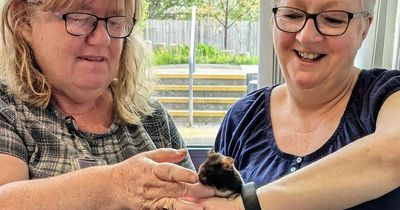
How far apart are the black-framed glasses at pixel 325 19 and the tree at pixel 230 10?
0.63 metres

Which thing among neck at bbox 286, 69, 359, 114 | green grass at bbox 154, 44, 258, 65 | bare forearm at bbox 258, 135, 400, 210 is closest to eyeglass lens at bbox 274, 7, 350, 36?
neck at bbox 286, 69, 359, 114

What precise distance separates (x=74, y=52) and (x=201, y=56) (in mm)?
814

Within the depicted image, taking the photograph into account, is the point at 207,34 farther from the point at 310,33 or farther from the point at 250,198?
the point at 250,198

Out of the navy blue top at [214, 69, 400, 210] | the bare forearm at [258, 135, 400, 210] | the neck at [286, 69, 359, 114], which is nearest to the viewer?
the bare forearm at [258, 135, 400, 210]

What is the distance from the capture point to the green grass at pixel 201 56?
1.98 m

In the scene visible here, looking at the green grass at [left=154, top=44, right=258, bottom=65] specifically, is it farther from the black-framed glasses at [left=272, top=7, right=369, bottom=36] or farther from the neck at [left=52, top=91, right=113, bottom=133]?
the black-framed glasses at [left=272, top=7, right=369, bottom=36]

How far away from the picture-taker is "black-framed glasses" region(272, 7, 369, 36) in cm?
122

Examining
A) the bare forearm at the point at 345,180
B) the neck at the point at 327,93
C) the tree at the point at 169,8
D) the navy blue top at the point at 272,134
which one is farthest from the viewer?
the tree at the point at 169,8

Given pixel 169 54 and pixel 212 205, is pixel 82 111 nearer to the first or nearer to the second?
pixel 212 205

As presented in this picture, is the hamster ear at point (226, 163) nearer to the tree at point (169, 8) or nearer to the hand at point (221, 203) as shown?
the hand at point (221, 203)

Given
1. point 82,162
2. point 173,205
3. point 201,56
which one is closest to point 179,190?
point 173,205

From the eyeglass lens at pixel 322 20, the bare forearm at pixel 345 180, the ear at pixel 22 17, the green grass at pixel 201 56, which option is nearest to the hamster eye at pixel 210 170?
the bare forearm at pixel 345 180

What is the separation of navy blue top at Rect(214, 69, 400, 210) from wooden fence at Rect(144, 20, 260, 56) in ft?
1.55

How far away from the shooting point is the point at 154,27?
1.94 metres
